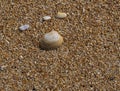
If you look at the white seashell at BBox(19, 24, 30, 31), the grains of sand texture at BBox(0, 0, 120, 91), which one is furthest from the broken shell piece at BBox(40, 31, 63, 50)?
the white seashell at BBox(19, 24, 30, 31)

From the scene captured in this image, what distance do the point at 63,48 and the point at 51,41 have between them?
114mm

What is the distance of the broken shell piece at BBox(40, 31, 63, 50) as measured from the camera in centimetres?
317

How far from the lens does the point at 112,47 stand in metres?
3.15

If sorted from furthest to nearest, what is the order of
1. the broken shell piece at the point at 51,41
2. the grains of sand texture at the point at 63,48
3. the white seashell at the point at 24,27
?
the white seashell at the point at 24,27, the broken shell piece at the point at 51,41, the grains of sand texture at the point at 63,48

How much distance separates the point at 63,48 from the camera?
3.18m

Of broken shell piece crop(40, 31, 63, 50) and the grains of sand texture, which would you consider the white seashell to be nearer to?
the grains of sand texture

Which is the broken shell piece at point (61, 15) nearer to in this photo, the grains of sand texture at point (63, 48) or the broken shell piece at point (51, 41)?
the grains of sand texture at point (63, 48)

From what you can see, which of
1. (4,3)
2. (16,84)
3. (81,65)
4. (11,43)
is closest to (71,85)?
(81,65)

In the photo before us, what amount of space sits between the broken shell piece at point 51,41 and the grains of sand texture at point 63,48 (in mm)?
41

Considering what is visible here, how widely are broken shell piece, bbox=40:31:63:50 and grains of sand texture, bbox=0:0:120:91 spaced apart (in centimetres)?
4

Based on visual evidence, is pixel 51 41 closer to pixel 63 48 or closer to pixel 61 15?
pixel 63 48

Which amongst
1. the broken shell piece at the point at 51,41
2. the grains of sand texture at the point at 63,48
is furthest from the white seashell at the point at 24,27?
the broken shell piece at the point at 51,41

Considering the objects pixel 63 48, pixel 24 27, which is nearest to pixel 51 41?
pixel 63 48

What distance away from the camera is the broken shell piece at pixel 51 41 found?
3.17 m
